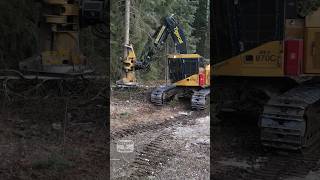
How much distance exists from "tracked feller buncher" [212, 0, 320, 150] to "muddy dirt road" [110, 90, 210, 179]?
2.79 feet

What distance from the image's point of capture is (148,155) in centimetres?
592

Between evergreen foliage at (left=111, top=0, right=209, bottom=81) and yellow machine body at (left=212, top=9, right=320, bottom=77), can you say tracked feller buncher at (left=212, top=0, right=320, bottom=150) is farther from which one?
evergreen foliage at (left=111, top=0, right=209, bottom=81)

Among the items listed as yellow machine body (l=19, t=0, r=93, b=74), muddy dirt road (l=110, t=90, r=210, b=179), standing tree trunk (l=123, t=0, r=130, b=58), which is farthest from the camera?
standing tree trunk (l=123, t=0, r=130, b=58)

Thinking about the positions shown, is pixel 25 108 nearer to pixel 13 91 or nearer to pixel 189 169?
pixel 13 91

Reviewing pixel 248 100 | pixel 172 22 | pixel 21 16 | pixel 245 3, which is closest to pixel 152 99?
pixel 172 22

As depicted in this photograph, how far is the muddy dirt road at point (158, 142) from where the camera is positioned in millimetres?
5242

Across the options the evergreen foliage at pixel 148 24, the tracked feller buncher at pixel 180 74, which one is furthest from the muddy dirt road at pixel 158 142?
the evergreen foliage at pixel 148 24

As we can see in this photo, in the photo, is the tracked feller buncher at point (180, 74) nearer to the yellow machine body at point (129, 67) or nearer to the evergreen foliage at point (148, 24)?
the yellow machine body at point (129, 67)

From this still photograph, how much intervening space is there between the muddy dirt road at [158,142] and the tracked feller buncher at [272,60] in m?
0.85

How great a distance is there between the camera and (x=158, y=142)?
675 centimetres

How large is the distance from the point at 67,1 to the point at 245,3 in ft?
7.18

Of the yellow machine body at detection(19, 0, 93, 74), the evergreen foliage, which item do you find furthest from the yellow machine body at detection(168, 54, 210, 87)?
the yellow machine body at detection(19, 0, 93, 74)

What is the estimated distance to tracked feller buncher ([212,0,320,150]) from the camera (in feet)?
18.6

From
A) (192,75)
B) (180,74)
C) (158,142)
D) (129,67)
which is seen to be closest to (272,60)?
(158,142)
